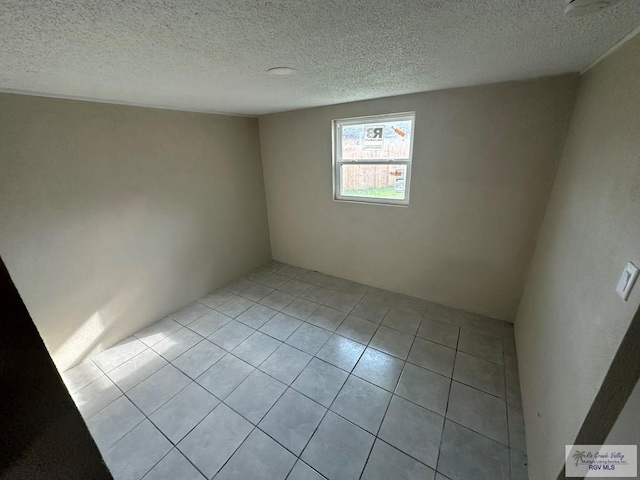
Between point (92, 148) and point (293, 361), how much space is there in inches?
93.0

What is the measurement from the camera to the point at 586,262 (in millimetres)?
1230

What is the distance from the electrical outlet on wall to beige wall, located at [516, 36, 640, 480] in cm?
2

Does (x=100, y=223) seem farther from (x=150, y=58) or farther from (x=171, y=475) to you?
(x=171, y=475)

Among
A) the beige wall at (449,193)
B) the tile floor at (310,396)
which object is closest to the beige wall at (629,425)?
the tile floor at (310,396)

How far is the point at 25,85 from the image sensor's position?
1.54 meters

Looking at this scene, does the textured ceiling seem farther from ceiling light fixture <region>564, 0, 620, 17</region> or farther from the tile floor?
the tile floor

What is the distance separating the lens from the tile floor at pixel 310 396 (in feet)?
4.76

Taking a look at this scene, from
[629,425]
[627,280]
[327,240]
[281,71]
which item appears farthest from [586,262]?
[327,240]

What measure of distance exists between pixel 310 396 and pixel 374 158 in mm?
2332

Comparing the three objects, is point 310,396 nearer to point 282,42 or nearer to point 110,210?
point 282,42

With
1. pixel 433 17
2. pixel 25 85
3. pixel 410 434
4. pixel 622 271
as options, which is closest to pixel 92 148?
pixel 25 85

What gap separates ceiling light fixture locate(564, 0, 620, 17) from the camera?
0.84m

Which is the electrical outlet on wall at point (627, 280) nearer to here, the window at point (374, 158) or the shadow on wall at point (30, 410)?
the shadow on wall at point (30, 410)

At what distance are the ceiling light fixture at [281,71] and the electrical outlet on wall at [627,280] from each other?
1.73m
